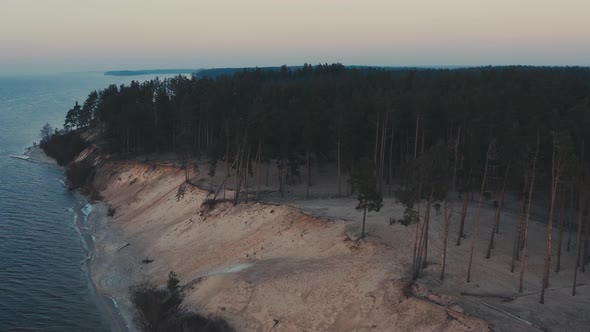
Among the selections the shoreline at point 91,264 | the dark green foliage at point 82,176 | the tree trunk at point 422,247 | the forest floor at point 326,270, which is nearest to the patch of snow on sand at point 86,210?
the shoreline at point 91,264

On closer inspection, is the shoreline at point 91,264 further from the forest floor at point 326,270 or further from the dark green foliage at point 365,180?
the dark green foliage at point 365,180

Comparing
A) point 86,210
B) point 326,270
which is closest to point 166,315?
point 326,270

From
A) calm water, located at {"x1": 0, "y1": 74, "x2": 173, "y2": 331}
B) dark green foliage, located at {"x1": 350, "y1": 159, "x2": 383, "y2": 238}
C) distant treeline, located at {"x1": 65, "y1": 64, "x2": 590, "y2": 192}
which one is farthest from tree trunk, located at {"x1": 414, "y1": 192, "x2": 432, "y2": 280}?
calm water, located at {"x1": 0, "y1": 74, "x2": 173, "y2": 331}

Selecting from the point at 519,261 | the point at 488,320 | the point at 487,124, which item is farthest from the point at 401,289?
the point at 487,124

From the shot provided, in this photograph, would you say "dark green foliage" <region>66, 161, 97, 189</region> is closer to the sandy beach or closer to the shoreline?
the shoreline

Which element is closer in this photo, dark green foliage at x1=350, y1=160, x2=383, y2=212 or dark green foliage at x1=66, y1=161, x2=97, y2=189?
dark green foliage at x1=350, y1=160, x2=383, y2=212

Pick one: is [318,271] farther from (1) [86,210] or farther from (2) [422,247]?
(1) [86,210]
